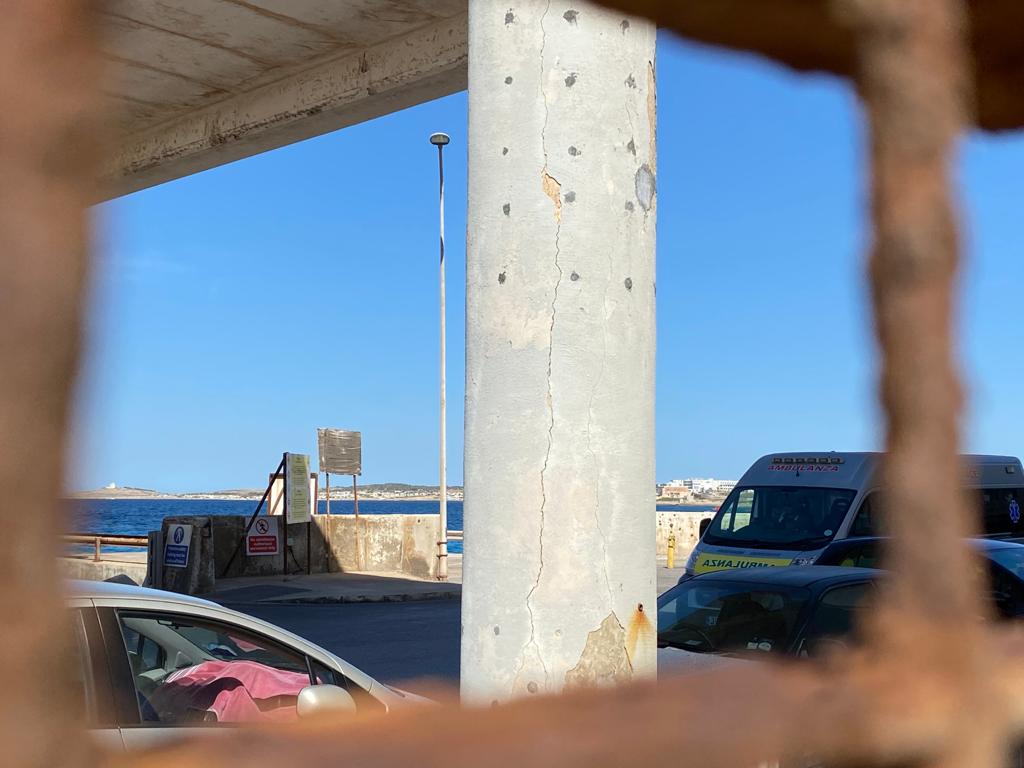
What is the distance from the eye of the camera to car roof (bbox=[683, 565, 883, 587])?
692cm

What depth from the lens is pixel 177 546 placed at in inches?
704

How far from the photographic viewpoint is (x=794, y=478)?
41.5ft

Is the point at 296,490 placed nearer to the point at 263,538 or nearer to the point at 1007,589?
the point at 263,538

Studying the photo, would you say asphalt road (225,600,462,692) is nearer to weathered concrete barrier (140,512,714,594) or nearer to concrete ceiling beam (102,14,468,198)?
weathered concrete barrier (140,512,714,594)

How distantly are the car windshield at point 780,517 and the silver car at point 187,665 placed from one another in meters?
7.76

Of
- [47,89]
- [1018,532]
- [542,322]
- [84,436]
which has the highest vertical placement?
[542,322]

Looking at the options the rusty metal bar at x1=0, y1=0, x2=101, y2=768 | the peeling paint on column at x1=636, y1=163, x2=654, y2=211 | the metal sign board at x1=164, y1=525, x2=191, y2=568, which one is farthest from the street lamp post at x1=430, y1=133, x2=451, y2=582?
the rusty metal bar at x1=0, y1=0, x2=101, y2=768

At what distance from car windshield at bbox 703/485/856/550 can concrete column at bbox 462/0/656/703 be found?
9389 millimetres

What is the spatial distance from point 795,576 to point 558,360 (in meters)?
4.94

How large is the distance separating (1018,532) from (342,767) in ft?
53.6

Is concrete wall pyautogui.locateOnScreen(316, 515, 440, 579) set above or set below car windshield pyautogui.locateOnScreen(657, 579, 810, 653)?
below

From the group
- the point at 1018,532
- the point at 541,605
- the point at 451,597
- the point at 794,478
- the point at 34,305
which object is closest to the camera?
the point at 34,305

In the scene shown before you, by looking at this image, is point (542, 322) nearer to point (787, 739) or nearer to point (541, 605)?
point (541, 605)

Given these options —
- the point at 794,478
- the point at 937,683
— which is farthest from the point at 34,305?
the point at 794,478
